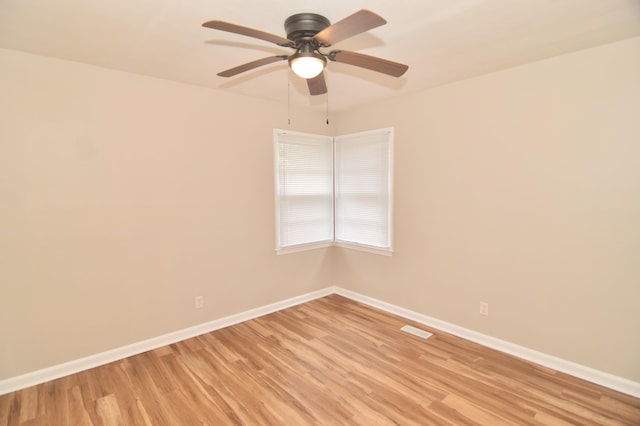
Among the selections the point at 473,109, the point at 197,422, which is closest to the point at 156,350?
the point at 197,422

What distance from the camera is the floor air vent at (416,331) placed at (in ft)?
10.7

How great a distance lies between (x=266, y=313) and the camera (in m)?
3.83

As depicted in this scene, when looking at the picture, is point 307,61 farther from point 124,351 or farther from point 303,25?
point 124,351

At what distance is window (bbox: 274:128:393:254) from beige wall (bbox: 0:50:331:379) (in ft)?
0.99

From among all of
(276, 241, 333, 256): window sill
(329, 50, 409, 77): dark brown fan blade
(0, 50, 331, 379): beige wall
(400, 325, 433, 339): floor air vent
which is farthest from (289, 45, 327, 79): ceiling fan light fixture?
(400, 325, 433, 339): floor air vent

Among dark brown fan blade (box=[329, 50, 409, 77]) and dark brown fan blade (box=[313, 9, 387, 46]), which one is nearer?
dark brown fan blade (box=[313, 9, 387, 46])

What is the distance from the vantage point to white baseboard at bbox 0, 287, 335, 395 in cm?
246

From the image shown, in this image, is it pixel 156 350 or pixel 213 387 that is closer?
pixel 213 387

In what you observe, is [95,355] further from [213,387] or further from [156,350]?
[213,387]

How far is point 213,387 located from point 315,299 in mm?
2015

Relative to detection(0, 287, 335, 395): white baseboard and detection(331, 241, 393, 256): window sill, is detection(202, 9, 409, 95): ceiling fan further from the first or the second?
detection(0, 287, 335, 395): white baseboard

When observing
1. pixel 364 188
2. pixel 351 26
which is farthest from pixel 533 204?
pixel 351 26

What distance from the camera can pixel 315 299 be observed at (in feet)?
14.2

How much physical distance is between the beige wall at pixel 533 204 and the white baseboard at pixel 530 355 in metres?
0.06
